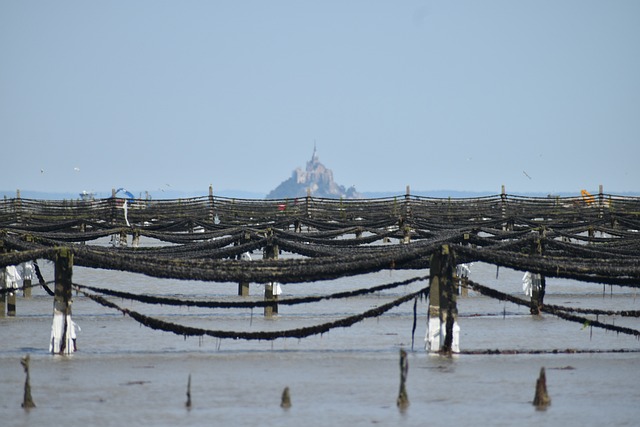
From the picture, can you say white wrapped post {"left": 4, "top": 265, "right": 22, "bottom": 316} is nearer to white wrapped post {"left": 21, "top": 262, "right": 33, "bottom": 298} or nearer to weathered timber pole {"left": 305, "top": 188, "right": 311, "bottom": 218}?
white wrapped post {"left": 21, "top": 262, "right": 33, "bottom": 298}

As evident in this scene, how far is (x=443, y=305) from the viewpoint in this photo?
46.8ft

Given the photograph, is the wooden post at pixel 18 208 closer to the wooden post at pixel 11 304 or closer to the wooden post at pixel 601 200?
the wooden post at pixel 601 200

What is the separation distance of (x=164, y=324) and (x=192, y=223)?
28.6m

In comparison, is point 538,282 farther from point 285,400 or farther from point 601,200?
point 601,200

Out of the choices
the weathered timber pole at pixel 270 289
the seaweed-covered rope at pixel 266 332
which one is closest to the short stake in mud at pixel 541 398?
the seaweed-covered rope at pixel 266 332

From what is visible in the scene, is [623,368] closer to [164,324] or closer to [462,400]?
[462,400]

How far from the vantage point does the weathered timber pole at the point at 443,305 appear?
14234 millimetres

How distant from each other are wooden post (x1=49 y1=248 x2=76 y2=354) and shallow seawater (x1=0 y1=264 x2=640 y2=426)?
0.65 ft

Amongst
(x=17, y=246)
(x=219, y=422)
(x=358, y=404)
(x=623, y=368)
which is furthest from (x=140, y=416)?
(x=17, y=246)

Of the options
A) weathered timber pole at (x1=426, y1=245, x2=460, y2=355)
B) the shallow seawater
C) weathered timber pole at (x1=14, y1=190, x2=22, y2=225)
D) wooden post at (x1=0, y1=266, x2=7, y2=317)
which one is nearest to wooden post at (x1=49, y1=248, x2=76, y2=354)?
the shallow seawater

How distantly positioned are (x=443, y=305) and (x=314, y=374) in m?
1.95

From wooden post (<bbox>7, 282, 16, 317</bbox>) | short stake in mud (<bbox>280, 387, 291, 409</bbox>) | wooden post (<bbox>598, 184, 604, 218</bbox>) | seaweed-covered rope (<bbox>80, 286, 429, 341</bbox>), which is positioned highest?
wooden post (<bbox>598, 184, 604, 218</bbox>)

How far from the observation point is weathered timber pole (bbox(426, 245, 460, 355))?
46.7 ft

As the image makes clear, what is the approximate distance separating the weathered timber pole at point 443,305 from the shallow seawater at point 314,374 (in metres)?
0.23
